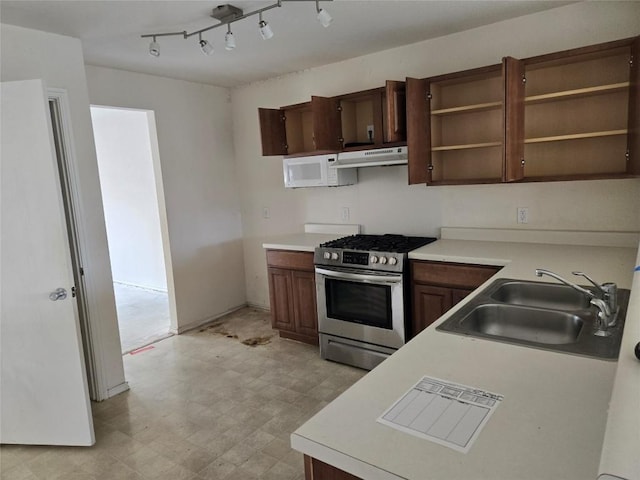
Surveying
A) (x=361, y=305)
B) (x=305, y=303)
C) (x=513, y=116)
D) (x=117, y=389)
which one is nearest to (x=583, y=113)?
(x=513, y=116)

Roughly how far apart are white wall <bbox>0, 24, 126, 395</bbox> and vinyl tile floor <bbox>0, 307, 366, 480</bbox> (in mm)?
359

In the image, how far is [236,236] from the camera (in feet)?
15.8

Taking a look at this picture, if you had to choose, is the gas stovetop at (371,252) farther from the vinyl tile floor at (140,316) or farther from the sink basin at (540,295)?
the vinyl tile floor at (140,316)

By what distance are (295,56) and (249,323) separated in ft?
8.46

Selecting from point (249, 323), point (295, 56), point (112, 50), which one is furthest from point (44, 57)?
point (249, 323)

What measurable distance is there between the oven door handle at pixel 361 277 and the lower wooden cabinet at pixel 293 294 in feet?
0.85

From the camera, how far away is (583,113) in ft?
9.00

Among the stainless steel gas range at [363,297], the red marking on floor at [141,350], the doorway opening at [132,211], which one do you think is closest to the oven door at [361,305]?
the stainless steel gas range at [363,297]

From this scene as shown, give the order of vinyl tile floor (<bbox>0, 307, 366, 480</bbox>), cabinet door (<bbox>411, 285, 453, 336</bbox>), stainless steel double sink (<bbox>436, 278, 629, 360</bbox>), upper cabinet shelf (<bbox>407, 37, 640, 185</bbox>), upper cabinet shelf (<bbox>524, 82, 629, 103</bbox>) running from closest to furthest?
1. stainless steel double sink (<bbox>436, 278, 629, 360</bbox>)
2. vinyl tile floor (<bbox>0, 307, 366, 480</bbox>)
3. upper cabinet shelf (<bbox>524, 82, 629, 103</bbox>)
4. upper cabinet shelf (<bbox>407, 37, 640, 185</bbox>)
5. cabinet door (<bbox>411, 285, 453, 336</bbox>)

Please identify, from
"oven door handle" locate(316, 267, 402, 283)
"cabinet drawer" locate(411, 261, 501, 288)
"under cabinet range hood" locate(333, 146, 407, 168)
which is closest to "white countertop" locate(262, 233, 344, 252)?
"oven door handle" locate(316, 267, 402, 283)

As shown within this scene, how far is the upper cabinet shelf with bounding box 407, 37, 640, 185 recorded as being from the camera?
8.37ft

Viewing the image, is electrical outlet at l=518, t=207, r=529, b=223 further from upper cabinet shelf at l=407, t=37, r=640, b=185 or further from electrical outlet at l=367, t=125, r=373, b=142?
electrical outlet at l=367, t=125, r=373, b=142

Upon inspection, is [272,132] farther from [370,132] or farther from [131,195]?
[131,195]

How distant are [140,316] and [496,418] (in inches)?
183
